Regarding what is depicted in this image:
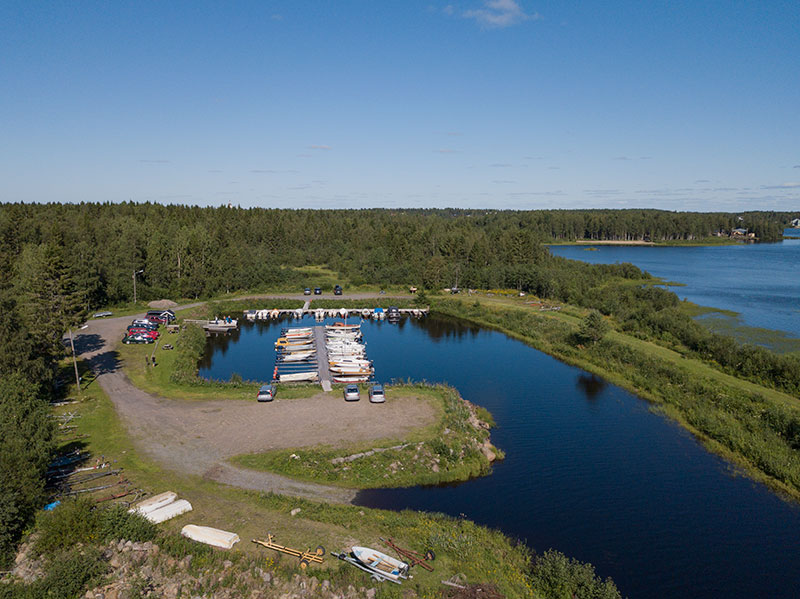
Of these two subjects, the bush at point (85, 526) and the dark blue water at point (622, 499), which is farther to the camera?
the dark blue water at point (622, 499)

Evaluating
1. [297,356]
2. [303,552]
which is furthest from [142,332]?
[303,552]

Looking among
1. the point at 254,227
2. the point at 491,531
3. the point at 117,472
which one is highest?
the point at 254,227

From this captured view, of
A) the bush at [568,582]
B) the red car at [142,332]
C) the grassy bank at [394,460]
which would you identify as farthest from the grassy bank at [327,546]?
the red car at [142,332]

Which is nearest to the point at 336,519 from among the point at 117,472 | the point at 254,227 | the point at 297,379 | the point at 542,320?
the point at 117,472

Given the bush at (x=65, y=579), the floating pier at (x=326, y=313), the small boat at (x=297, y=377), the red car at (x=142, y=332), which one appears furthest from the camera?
the floating pier at (x=326, y=313)

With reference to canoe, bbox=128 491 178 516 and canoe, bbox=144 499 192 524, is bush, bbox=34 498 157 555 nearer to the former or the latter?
canoe, bbox=144 499 192 524

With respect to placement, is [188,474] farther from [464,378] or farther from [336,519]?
[464,378]

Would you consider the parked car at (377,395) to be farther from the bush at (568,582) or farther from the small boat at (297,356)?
the bush at (568,582)
